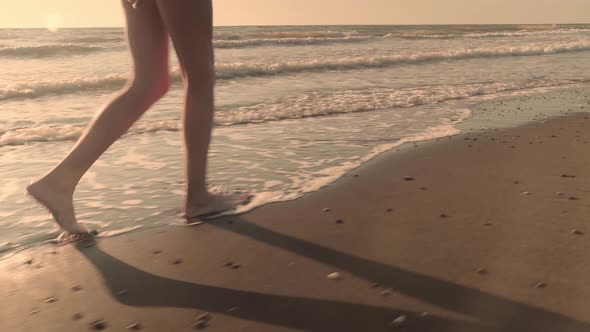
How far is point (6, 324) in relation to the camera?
181cm

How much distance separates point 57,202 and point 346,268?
130cm

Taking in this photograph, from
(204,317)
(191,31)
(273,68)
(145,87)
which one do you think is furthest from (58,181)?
(273,68)

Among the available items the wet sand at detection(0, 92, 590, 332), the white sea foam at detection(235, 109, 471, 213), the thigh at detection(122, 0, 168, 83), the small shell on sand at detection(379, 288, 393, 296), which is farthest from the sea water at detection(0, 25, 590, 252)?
the small shell on sand at detection(379, 288, 393, 296)

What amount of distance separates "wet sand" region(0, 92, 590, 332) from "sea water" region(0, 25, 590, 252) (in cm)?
36

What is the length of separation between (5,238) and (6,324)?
90 centimetres

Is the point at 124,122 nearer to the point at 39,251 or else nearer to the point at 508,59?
the point at 39,251

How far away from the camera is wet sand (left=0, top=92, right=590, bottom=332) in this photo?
177 centimetres

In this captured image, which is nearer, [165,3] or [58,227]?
[165,3]

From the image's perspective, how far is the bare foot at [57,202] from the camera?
2539mm

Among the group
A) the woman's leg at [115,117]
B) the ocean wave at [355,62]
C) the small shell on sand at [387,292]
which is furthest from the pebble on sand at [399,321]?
the ocean wave at [355,62]

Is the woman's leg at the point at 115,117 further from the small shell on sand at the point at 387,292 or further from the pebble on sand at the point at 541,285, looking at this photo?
the pebble on sand at the point at 541,285

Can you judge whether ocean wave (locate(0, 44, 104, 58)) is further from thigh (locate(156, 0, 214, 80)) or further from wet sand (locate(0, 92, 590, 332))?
wet sand (locate(0, 92, 590, 332))

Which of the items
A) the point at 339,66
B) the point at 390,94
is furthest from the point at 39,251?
the point at 339,66

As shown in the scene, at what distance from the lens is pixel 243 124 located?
214 inches
